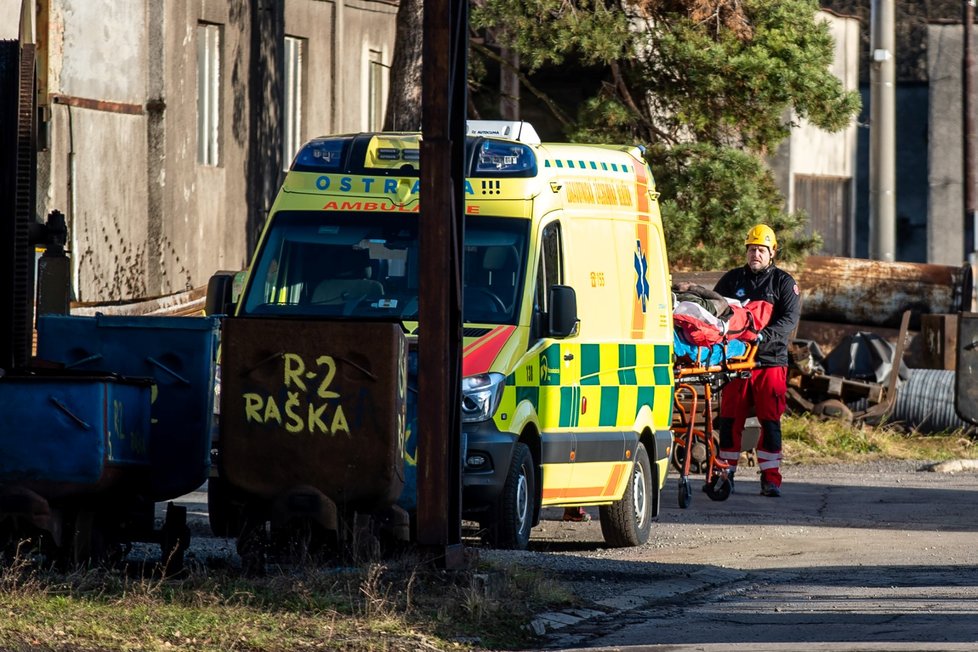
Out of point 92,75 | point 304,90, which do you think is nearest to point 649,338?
point 92,75

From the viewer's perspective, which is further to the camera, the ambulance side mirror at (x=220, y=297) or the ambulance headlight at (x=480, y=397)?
the ambulance side mirror at (x=220, y=297)

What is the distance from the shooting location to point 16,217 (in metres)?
11.7

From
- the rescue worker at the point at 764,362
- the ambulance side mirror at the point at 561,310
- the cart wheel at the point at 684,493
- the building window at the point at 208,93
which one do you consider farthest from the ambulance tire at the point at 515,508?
the building window at the point at 208,93

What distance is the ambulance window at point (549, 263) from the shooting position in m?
11.9

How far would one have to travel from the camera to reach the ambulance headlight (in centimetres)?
1107

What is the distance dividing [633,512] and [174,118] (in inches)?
460

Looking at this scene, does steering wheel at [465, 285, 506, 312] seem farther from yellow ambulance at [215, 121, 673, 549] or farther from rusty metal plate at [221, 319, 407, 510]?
rusty metal plate at [221, 319, 407, 510]

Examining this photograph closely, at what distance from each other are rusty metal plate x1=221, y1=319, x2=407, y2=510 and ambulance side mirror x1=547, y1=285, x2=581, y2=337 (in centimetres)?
207

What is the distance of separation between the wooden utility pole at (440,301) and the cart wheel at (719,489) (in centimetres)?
546

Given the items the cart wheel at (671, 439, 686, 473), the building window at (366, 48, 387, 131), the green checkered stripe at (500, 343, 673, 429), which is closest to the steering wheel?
the green checkered stripe at (500, 343, 673, 429)

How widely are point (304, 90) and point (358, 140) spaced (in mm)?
14458

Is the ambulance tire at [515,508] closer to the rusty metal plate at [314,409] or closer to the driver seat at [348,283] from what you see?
the driver seat at [348,283]

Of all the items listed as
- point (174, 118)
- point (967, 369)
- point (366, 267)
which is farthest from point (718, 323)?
point (174, 118)

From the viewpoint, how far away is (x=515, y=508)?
1134 cm
